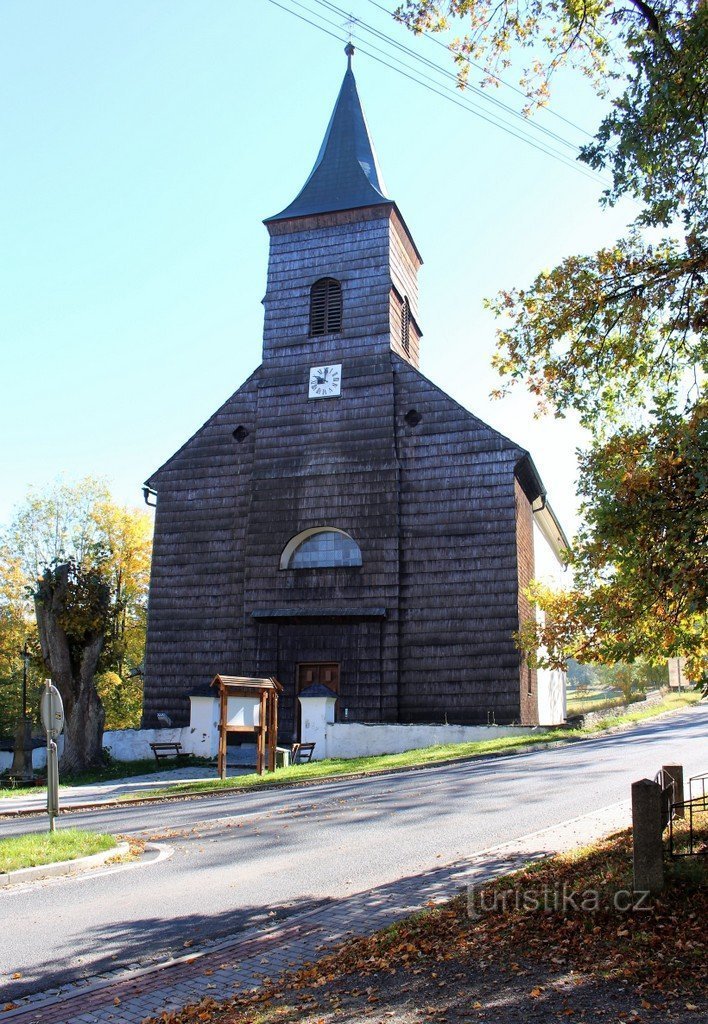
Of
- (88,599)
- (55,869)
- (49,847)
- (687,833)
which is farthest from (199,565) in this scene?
(687,833)

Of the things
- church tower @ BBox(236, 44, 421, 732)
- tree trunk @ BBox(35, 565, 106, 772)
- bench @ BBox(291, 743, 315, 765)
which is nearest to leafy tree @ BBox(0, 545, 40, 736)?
tree trunk @ BBox(35, 565, 106, 772)

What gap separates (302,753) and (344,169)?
1935 centimetres

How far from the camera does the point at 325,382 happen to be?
87.6 feet

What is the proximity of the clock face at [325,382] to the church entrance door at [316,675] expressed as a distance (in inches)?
320

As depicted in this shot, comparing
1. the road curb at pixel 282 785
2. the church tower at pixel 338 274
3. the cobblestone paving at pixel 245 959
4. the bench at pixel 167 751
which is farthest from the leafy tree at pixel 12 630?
the cobblestone paving at pixel 245 959

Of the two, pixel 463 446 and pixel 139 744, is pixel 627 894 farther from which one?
pixel 139 744

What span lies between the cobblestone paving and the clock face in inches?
769

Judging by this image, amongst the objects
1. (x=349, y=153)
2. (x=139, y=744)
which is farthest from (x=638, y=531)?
(x=349, y=153)

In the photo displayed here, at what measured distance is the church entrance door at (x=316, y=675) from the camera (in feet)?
80.3

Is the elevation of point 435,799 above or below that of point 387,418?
below

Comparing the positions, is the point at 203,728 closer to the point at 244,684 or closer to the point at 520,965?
the point at 244,684

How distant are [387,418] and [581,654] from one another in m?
16.1

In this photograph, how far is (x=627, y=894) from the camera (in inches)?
243

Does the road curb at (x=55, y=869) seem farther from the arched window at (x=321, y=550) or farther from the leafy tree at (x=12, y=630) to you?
the leafy tree at (x=12, y=630)
